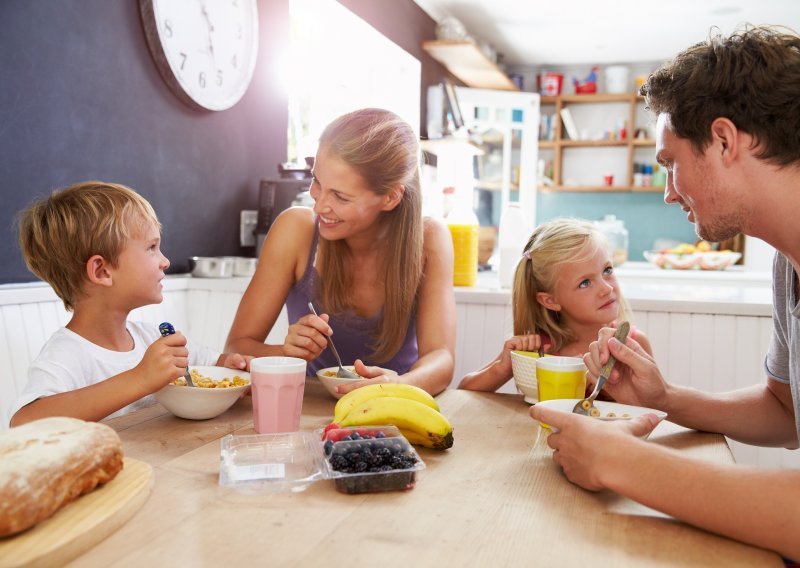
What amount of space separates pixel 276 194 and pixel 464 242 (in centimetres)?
91

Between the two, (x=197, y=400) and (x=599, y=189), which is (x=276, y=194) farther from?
(x=599, y=189)

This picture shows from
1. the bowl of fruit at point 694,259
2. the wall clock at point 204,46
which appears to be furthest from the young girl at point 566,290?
the bowl of fruit at point 694,259

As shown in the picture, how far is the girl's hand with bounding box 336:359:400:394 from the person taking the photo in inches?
52.2

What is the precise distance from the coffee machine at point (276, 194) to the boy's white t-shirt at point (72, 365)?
4.86 ft

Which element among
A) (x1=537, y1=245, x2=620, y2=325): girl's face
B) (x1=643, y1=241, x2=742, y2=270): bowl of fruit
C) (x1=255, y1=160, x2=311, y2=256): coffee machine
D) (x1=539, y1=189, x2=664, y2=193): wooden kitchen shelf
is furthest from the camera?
(x1=539, y1=189, x2=664, y2=193): wooden kitchen shelf

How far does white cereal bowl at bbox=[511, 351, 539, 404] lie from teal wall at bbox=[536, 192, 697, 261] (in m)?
6.25

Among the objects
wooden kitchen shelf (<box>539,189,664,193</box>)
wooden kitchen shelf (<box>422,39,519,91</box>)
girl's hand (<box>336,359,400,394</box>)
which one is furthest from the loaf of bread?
wooden kitchen shelf (<box>539,189,664,193</box>)

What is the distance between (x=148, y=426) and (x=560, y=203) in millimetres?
7008

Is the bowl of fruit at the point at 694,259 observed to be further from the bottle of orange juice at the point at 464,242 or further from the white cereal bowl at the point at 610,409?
the white cereal bowl at the point at 610,409

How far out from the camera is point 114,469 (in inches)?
32.9

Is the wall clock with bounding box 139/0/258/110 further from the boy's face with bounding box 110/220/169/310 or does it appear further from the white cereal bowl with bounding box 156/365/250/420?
the white cereal bowl with bounding box 156/365/250/420

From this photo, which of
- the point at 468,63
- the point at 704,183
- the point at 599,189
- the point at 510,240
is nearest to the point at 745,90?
the point at 704,183

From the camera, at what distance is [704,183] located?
1.17m

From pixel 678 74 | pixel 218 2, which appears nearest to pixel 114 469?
pixel 678 74
